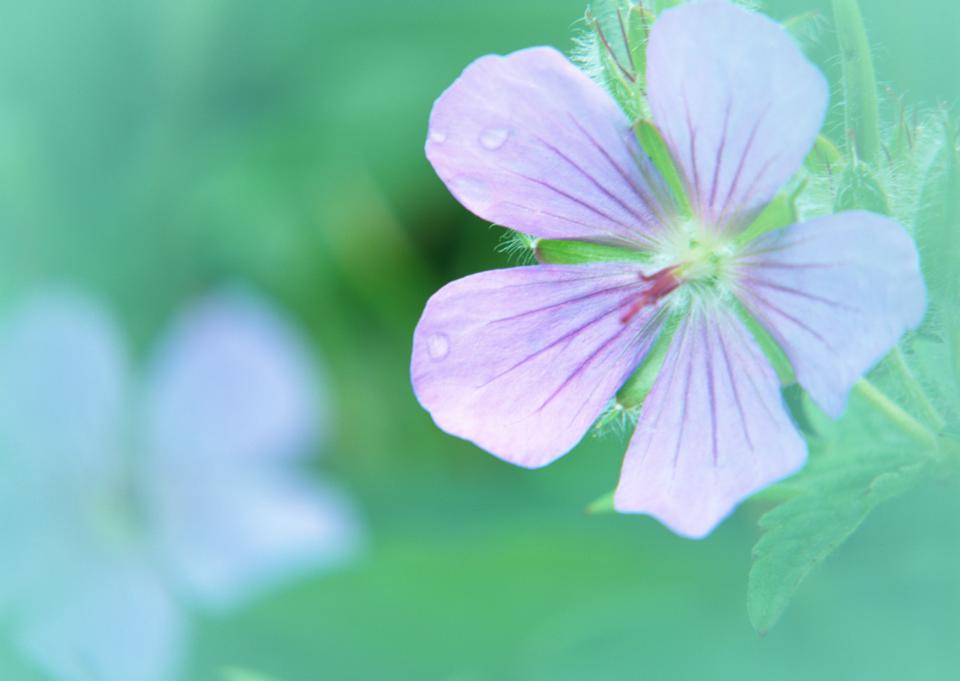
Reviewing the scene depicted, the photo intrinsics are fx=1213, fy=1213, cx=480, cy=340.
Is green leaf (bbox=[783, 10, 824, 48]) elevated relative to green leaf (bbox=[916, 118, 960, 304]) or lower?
elevated

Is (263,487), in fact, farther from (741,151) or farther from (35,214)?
(741,151)

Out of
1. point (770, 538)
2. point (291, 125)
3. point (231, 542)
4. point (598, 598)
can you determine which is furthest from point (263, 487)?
point (770, 538)

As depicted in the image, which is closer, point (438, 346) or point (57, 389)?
point (438, 346)

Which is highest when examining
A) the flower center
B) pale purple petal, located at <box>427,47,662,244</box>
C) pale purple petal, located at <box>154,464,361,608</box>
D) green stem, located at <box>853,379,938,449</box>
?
pale purple petal, located at <box>427,47,662,244</box>

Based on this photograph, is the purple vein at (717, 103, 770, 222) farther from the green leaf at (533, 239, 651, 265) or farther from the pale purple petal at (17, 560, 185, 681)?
the pale purple petal at (17, 560, 185, 681)

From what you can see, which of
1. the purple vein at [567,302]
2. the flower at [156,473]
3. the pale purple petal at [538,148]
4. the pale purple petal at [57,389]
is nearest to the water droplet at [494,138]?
the pale purple petal at [538,148]

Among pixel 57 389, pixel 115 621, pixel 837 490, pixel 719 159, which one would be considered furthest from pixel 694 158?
pixel 57 389

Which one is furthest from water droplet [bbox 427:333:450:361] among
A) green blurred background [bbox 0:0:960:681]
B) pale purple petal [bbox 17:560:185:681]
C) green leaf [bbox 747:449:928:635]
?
pale purple petal [bbox 17:560:185:681]

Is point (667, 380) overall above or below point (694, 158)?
below

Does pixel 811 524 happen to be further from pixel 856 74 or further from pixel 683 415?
pixel 856 74
